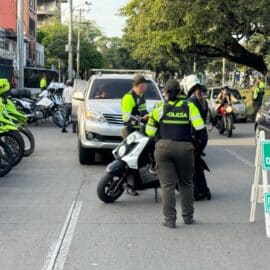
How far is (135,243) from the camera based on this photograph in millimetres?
6617

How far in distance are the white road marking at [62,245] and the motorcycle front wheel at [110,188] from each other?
0.47 metres

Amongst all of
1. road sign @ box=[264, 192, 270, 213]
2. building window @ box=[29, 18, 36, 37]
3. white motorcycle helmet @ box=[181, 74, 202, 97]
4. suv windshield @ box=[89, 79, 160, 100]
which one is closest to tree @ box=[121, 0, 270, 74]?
suv windshield @ box=[89, 79, 160, 100]

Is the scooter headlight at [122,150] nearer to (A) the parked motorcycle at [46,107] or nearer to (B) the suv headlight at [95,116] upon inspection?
(B) the suv headlight at [95,116]

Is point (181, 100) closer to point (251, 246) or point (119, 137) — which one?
point (251, 246)

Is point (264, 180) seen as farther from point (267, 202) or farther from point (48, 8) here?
point (48, 8)

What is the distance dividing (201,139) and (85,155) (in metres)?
4.60

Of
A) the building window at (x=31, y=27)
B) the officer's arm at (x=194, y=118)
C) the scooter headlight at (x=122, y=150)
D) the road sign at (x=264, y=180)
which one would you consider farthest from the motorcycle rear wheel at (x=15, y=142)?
the building window at (x=31, y=27)

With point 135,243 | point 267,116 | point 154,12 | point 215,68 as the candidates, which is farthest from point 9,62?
point 215,68

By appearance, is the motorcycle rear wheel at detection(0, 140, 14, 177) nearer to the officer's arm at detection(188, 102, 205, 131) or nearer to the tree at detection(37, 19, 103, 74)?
the officer's arm at detection(188, 102, 205, 131)

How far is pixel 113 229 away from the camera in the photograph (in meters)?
7.27

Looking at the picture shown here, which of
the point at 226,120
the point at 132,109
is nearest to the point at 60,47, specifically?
the point at 226,120

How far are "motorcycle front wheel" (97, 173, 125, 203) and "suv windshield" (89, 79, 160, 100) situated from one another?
191 inches

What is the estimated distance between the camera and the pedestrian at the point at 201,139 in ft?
28.1

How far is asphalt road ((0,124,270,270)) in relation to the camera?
19.6ft
